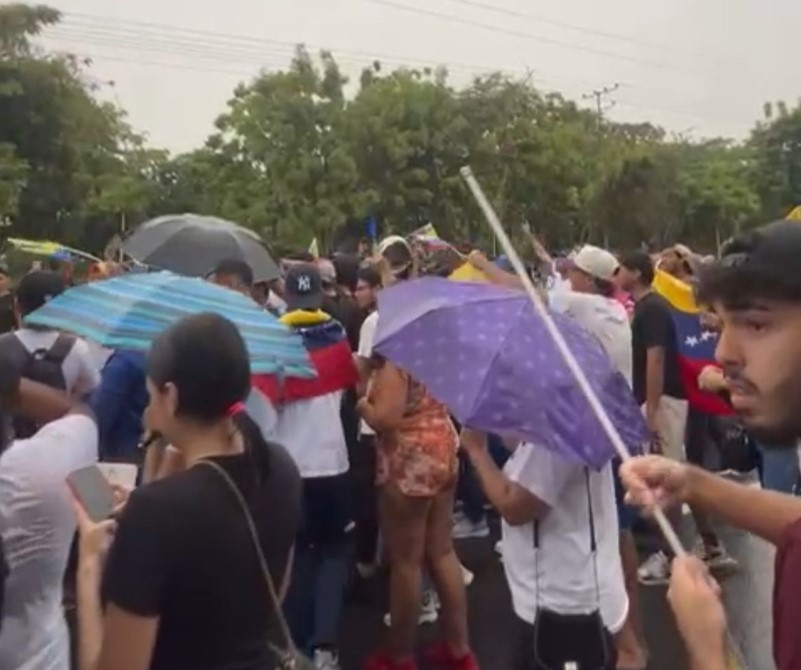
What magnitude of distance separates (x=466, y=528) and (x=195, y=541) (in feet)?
21.8

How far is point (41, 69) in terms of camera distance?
4241 centimetres

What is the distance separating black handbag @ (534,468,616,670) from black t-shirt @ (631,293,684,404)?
3896mm

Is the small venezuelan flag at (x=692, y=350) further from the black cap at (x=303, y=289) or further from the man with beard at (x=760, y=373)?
the man with beard at (x=760, y=373)

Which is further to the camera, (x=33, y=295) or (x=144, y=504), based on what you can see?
(x=33, y=295)

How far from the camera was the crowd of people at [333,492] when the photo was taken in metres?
2.33

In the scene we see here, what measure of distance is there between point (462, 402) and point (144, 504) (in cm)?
140

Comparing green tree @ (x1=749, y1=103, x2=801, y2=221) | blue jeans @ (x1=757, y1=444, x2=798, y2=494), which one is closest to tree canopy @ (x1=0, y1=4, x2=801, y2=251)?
green tree @ (x1=749, y1=103, x2=801, y2=221)

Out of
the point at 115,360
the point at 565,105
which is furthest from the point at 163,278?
the point at 565,105

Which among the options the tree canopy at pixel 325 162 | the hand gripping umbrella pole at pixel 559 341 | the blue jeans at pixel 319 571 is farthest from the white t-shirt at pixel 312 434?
the tree canopy at pixel 325 162

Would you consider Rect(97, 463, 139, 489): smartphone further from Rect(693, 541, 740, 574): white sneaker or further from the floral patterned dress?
Rect(693, 541, 740, 574): white sneaker

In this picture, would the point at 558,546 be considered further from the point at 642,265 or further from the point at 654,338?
the point at 642,265

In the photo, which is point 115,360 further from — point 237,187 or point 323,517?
point 237,187

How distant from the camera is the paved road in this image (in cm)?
687

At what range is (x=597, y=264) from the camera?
7.81 m
